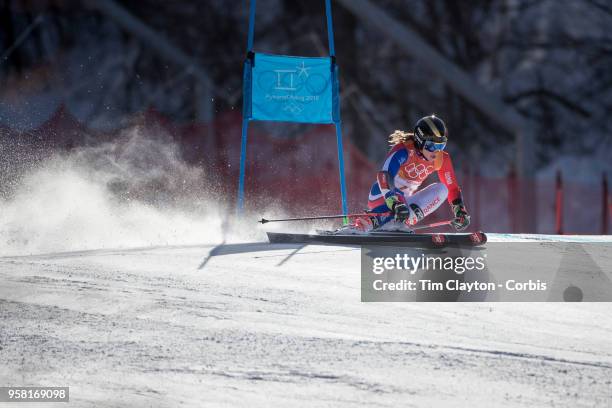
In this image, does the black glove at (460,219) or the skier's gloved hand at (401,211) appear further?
the black glove at (460,219)

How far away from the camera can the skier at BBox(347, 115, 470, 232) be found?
8.38m

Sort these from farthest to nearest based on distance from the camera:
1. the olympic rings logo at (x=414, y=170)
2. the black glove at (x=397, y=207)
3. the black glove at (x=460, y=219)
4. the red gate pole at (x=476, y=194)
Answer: the red gate pole at (x=476, y=194) → the olympic rings logo at (x=414, y=170) → the black glove at (x=460, y=219) → the black glove at (x=397, y=207)

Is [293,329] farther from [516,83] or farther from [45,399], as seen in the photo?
[516,83]

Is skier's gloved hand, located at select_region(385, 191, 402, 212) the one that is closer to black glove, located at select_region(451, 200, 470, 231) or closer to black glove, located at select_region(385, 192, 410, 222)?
black glove, located at select_region(385, 192, 410, 222)

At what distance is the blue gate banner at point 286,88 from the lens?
9.28m

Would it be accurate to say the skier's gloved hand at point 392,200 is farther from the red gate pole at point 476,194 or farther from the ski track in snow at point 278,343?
the red gate pole at point 476,194

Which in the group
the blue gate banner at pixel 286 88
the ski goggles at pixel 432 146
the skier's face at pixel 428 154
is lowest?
the skier's face at pixel 428 154

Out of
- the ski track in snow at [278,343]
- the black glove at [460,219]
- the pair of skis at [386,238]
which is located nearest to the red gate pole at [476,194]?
the black glove at [460,219]

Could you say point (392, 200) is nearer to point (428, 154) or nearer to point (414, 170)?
point (414, 170)

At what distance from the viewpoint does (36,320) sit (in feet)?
18.2

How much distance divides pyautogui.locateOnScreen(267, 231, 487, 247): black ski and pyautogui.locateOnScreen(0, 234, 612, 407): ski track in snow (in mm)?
1386
